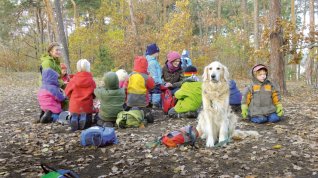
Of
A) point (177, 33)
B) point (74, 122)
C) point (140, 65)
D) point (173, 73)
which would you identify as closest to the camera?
point (74, 122)

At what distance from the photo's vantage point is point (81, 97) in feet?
24.5

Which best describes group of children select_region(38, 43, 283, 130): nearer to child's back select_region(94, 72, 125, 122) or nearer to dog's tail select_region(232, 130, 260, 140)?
child's back select_region(94, 72, 125, 122)

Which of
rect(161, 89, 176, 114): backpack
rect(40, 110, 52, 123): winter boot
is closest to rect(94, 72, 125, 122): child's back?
rect(40, 110, 52, 123): winter boot

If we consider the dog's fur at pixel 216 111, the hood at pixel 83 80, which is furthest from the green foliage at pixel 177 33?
the dog's fur at pixel 216 111

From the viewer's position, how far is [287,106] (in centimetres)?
957

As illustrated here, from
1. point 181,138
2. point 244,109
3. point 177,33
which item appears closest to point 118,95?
point 181,138

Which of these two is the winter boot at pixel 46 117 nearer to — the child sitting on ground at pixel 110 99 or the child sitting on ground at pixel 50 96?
the child sitting on ground at pixel 50 96

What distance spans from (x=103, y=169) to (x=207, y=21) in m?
31.1

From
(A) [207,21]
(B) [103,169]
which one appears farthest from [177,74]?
(A) [207,21]

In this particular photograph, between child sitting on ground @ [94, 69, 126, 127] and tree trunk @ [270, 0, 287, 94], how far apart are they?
240 inches

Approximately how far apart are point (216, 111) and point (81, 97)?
311 cm

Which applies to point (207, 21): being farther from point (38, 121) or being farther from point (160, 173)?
point (160, 173)

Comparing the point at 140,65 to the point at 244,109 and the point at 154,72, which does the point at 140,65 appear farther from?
the point at 244,109

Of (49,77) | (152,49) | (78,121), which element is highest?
(152,49)
